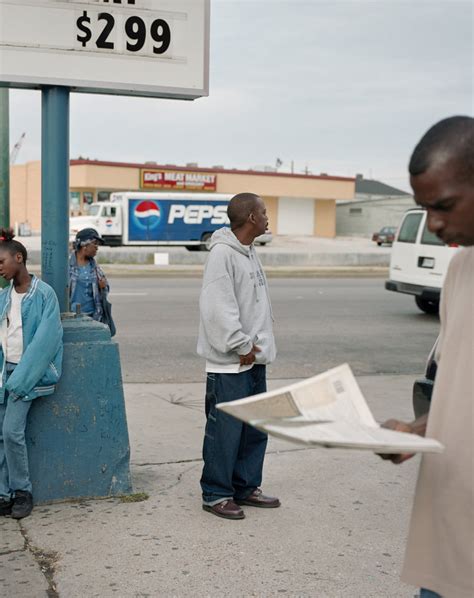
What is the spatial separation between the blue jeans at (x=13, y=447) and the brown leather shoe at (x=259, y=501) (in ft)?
3.99

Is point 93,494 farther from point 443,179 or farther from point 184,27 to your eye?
point 443,179

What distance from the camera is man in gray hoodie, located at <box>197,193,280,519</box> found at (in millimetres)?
4602

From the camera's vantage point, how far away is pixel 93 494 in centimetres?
500

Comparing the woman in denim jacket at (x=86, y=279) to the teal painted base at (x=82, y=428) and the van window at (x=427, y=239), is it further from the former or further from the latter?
the van window at (x=427, y=239)

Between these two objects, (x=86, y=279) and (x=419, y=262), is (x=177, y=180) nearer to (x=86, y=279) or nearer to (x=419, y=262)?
(x=419, y=262)

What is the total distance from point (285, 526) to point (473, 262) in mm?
2838

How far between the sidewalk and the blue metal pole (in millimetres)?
1455

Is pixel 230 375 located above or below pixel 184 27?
below

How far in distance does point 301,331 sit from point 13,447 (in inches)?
317

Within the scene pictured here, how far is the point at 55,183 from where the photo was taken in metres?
5.19

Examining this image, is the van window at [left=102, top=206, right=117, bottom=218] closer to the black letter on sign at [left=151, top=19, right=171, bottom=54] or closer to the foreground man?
the black letter on sign at [left=151, top=19, right=171, bottom=54]

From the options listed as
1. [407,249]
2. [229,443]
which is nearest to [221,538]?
[229,443]

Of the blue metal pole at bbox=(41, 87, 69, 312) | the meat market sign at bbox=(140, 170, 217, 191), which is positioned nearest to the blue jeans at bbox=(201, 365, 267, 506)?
the blue metal pole at bbox=(41, 87, 69, 312)

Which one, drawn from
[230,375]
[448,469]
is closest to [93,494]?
[230,375]
